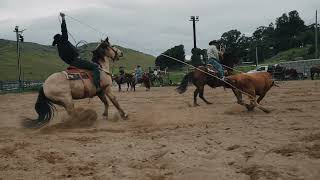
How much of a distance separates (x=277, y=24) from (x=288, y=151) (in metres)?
98.7

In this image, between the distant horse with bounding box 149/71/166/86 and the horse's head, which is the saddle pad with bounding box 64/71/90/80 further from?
the distant horse with bounding box 149/71/166/86

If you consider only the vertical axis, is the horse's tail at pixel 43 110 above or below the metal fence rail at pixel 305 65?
below

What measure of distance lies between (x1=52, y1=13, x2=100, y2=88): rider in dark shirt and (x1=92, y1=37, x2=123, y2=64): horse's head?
2.32 feet

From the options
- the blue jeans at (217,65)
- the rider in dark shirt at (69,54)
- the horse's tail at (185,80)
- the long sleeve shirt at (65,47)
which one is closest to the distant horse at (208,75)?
the horse's tail at (185,80)

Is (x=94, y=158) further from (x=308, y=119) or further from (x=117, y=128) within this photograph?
(x=308, y=119)

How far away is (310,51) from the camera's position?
258ft

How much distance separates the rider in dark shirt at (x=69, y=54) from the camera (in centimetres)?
1317

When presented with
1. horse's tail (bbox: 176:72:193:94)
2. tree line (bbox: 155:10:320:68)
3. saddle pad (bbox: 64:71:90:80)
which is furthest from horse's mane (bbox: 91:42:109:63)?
tree line (bbox: 155:10:320:68)

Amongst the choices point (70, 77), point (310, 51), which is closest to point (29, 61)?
point (310, 51)

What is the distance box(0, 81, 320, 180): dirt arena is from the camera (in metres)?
7.01

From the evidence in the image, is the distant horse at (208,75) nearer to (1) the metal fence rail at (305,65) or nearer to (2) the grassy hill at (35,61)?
(1) the metal fence rail at (305,65)

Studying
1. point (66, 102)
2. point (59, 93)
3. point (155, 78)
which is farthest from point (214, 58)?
point (155, 78)

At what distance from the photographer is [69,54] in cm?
1331

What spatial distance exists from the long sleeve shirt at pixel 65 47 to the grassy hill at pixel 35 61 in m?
89.2
